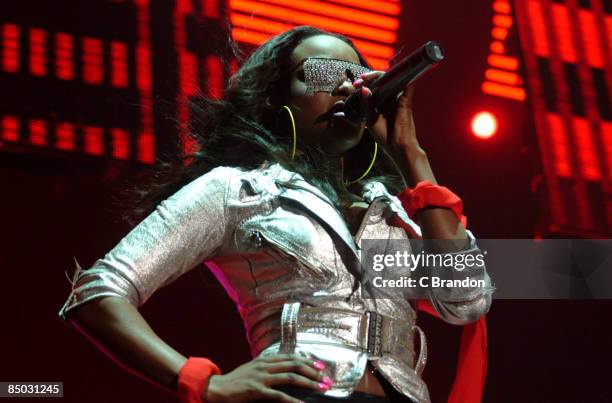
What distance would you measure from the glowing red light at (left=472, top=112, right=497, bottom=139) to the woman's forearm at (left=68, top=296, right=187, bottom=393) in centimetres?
191

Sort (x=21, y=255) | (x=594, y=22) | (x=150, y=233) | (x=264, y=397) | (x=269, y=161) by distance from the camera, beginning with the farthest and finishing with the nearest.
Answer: (x=594, y=22), (x=21, y=255), (x=269, y=161), (x=150, y=233), (x=264, y=397)

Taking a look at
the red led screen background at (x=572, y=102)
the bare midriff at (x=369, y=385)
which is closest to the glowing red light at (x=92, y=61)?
the red led screen background at (x=572, y=102)

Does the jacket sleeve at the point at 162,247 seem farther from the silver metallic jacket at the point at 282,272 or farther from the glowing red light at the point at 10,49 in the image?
the glowing red light at the point at 10,49

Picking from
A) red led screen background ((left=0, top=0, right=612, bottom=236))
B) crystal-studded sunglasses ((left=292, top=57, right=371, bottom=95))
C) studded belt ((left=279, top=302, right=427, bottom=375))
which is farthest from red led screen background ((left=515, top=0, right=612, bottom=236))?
studded belt ((left=279, top=302, right=427, bottom=375))

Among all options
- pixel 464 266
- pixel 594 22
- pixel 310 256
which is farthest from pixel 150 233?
pixel 594 22

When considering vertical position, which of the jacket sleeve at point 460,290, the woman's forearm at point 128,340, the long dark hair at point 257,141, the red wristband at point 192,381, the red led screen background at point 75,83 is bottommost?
the red wristband at point 192,381

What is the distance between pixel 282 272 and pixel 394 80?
15.1 inches

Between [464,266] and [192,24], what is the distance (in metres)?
1.53

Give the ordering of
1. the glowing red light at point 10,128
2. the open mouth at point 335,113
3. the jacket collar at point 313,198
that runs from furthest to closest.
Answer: the glowing red light at point 10,128 → the open mouth at point 335,113 → the jacket collar at point 313,198

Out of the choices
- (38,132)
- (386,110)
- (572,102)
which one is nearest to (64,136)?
A: (38,132)

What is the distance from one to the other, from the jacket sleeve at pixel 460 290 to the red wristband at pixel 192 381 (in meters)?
0.45

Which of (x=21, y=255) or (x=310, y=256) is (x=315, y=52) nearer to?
(x=310, y=256)

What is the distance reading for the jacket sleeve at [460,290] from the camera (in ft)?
5.63

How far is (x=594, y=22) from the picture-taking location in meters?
3.44
